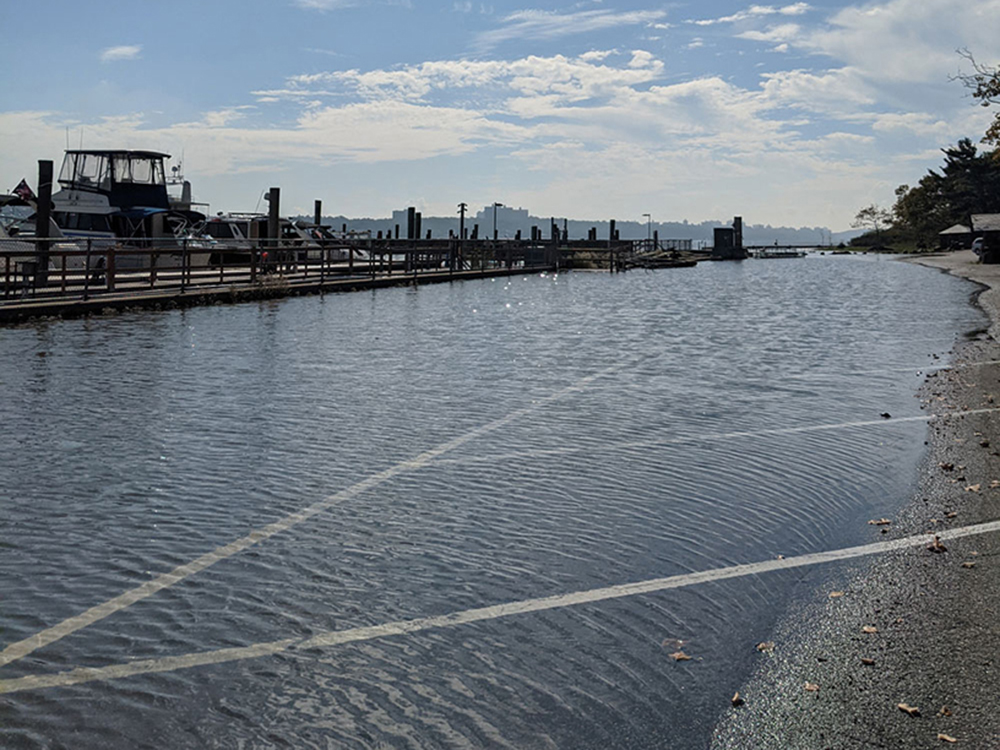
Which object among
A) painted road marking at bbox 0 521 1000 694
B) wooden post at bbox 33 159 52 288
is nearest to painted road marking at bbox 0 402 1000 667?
painted road marking at bbox 0 521 1000 694

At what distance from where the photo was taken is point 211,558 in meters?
5.98

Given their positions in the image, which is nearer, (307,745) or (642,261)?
(307,745)

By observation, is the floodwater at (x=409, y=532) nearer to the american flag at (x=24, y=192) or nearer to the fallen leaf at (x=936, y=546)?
the fallen leaf at (x=936, y=546)

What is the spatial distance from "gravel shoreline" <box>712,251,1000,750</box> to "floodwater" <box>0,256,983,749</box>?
0.19 meters

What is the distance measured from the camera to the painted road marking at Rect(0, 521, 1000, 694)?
172 inches

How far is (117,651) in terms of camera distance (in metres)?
4.62

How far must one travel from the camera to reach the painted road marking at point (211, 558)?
4.74 m

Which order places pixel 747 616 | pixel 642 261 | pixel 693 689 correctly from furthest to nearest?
1. pixel 642 261
2. pixel 747 616
3. pixel 693 689

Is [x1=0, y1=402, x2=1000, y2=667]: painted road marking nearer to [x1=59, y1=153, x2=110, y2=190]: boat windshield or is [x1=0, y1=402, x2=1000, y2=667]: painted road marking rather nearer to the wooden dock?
the wooden dock

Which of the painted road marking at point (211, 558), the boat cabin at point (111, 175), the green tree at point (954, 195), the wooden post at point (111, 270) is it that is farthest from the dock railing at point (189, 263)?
the green tree at point (954, 195)

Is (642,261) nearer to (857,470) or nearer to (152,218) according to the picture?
(152,218)

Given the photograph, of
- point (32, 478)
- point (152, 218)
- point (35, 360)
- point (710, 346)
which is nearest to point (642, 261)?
point (152, 218)

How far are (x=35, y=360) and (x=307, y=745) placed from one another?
495 inches

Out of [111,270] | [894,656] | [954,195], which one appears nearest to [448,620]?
[894,656]
